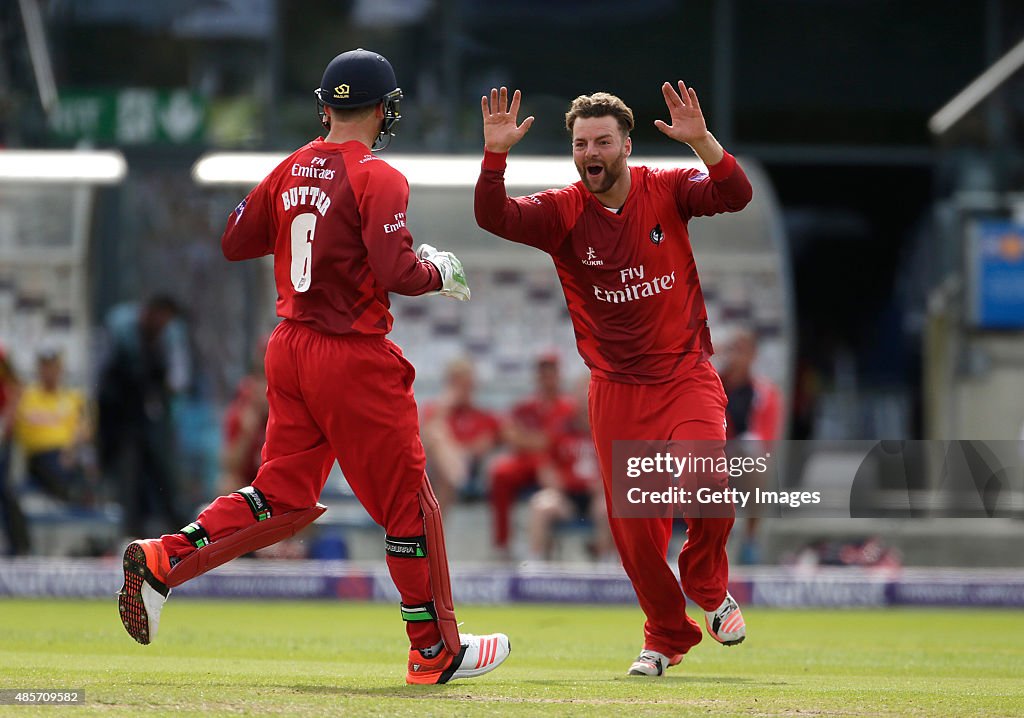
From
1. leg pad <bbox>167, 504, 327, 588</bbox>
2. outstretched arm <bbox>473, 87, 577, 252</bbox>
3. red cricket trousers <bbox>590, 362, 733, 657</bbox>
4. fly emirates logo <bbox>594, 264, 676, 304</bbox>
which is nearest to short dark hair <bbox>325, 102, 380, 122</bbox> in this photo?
outstretched arm <bbox>473, 87, 577, 252</bbox>

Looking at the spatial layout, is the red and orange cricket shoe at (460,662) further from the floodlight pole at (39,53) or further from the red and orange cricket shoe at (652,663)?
the floodlight pole at (39,53)

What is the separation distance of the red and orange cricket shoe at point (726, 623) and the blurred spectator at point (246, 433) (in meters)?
6.25

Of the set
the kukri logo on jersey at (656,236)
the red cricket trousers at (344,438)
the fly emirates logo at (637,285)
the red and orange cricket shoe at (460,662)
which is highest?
the kukri logo on jersey at (656,236)

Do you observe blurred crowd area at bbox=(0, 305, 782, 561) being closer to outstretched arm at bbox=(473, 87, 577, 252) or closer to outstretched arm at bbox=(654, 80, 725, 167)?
outstretched arm at bbox=(473, 87, 577, 252)

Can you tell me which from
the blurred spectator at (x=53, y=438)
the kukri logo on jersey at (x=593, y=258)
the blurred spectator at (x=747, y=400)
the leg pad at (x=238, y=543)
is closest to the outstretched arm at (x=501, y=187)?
the kukri logo on jersey at (x=593, y=258)

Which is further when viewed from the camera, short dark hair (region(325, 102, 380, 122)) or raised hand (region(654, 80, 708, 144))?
raised hand (region(654, 80, 708, 144))

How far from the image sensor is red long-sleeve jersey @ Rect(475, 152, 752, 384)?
6.88m

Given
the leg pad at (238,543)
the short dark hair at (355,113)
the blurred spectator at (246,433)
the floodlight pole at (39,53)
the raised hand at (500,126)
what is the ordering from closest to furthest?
the leg pad at (238,543) < the short dark hair at (355,113) < the raised hand at (500,126) < the blurred spectator at (246,433) < the floodlight pole at (39,53)

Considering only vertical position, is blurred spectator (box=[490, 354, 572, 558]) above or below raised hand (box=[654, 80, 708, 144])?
below

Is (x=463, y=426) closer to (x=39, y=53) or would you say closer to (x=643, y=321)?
(x=39, y=53)

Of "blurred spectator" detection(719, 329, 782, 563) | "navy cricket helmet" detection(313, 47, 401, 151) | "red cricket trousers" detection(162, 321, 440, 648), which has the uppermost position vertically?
"navy cricket helmet" detection(313, 47, 401, 151)

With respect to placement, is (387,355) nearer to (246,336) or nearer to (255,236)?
(255,236)

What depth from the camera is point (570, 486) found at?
1284 cm

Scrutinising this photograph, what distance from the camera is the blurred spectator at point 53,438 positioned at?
1341cm
